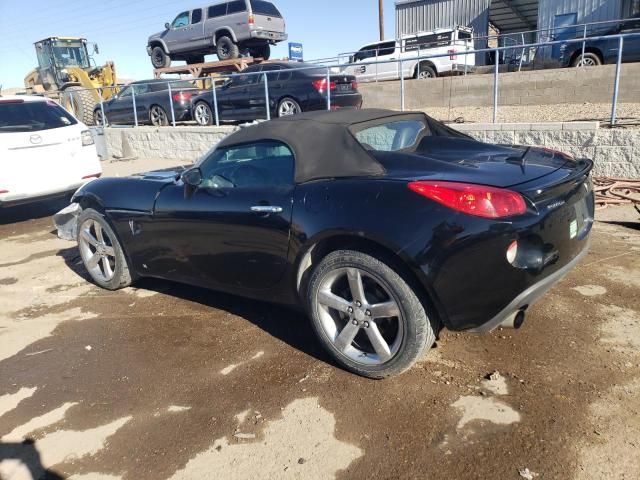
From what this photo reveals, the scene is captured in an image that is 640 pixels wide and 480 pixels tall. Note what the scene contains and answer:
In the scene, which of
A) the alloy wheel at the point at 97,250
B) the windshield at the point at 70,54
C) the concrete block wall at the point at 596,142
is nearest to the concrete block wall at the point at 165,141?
the concrete block wall at the point at 596,142

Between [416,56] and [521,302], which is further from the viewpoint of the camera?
[416,56]

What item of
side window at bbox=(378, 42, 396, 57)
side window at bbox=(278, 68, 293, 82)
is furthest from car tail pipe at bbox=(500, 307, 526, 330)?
side window at bbox=(378, 42, 396, 57)

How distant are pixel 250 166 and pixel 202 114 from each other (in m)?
10.1

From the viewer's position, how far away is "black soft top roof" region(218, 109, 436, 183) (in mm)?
3014

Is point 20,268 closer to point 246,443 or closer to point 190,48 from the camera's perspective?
point 246,443

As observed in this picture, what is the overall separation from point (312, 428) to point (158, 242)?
2.09m

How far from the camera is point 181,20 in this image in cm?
1995

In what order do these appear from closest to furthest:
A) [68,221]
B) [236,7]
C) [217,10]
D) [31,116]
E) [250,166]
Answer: [250,166] < [68,221] < [31,116] < [236,7] < [217,10]

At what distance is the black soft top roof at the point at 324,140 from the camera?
9.89 ft

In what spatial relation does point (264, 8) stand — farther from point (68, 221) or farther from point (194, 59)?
point (68, 221)

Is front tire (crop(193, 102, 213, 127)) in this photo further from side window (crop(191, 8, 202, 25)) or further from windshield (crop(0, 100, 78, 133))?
side window (crop(191, 8, 202, 25))

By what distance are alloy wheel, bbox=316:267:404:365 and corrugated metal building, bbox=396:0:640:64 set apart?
22.2 meters

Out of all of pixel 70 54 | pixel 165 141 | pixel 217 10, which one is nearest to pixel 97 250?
pixel 165 141

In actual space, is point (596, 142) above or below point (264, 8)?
below
